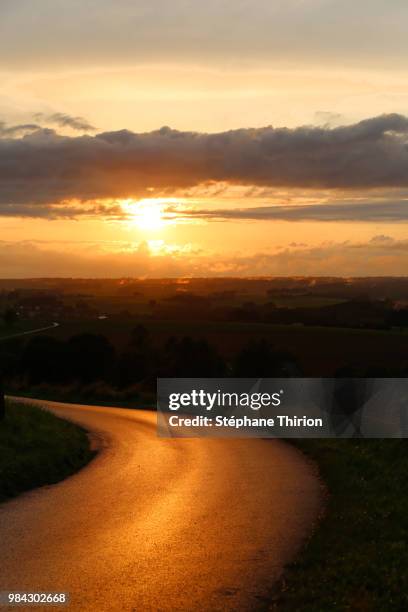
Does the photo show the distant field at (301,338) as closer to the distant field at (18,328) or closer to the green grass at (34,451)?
the distant field at (18,328)

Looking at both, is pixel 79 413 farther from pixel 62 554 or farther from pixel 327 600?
pixel 327 600

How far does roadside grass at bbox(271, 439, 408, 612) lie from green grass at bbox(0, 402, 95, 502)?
6.98 metres

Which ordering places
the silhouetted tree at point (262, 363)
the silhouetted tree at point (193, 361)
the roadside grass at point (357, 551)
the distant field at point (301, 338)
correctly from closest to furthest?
the roadside grass at point (357, 551) < the silhouetted tree at point (262, 363) < the distant field at point (301, 338) < the silhouetted tree at point (193, 361)

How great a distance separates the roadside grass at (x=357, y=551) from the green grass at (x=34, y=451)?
698 cm

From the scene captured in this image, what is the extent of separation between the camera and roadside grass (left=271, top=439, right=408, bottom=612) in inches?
386

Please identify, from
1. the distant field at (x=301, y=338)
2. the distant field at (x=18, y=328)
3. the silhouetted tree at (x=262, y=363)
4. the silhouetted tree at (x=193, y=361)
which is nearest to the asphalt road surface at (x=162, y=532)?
the silhouetted tree at (x=262, y=363)

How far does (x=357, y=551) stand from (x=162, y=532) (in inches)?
135

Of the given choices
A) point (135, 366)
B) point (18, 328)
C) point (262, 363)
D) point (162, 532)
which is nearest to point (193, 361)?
point (135, 366)

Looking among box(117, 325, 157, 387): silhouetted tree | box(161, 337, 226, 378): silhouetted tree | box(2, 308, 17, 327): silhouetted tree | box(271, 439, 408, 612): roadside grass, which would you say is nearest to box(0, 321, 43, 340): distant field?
box(2, 308, 17, 327): silhouetted tree

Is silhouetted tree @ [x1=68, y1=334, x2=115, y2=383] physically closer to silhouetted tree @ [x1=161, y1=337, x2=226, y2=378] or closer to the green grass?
silhouetted tree @ [x1=161, y1=337, x2=226, y2=378]

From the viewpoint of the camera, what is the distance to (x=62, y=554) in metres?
12.0

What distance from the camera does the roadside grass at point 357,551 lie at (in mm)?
9805

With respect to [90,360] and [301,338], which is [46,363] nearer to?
[90,360]

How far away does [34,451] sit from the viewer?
73.1 ft
